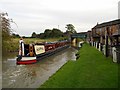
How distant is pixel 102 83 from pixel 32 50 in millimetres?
18537

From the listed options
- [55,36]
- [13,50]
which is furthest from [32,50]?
[55,36]

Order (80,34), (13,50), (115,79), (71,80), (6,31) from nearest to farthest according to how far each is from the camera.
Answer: (115,79) → (71,80) → (6,31) → (13,50) → (80,34)

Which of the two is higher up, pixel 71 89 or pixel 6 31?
pixel 6 31

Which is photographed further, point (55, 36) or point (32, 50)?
point (55, 36)

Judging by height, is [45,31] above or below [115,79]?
above

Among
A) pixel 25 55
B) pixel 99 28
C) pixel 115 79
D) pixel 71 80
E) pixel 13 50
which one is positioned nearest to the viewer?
pixel 115 79

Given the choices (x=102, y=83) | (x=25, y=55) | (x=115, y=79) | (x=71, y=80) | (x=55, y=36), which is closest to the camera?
(x=102, y=83)

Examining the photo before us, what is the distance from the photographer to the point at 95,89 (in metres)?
8.04

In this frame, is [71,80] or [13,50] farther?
[13,50]

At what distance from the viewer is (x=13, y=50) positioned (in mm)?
41188

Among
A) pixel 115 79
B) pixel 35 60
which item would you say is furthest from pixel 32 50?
pixel 115 79

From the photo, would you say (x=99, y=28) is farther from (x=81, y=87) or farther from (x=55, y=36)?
(x=81, y=87)

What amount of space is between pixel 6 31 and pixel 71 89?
55.3ft

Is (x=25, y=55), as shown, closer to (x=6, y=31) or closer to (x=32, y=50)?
(x=32, y=50)
